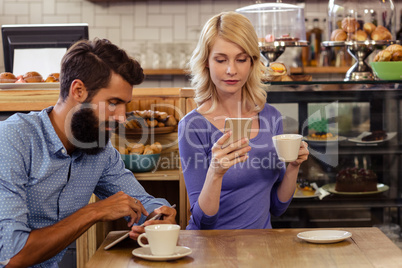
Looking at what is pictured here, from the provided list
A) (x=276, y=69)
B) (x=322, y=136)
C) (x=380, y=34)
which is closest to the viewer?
(x=322, y=136)

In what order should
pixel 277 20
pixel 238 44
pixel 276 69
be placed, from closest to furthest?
pixel 238 44
pixel 276 69
pixel 277 20

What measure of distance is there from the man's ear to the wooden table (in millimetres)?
506

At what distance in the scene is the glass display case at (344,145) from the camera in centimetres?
252

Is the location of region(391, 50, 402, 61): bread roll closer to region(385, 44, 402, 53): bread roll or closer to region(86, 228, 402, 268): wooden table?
region(385, 44, 402, 53): bread roll

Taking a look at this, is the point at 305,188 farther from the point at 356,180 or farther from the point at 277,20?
the point at 277,20

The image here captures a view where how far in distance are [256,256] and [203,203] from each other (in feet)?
1.92

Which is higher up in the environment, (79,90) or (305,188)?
(79,90)

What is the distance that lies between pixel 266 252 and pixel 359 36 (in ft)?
5.50

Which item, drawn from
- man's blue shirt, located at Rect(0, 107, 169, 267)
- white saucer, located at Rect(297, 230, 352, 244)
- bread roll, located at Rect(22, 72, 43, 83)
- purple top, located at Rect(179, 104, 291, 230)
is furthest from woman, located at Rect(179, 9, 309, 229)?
bread roll, located at Rect(22, 72, 43, 83)

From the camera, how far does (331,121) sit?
2600 millimetres

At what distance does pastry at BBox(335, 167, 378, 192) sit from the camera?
269cm

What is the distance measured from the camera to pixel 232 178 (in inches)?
88.0

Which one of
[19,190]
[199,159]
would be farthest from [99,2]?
[19,190]

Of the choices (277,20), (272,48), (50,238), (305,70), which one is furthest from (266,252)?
(305,70)
